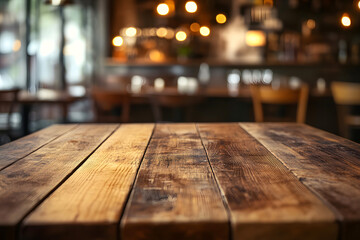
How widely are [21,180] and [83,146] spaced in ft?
1.68

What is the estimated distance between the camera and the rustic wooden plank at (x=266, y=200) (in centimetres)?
76

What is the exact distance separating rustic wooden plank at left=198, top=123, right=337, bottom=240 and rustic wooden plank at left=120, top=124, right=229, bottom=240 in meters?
0.03

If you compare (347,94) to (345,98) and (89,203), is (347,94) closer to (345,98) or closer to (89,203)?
(345,98)

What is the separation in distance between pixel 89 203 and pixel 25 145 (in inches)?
31.1

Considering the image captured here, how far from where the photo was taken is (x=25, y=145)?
1556mm

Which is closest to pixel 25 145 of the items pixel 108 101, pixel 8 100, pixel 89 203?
pixel 89 203

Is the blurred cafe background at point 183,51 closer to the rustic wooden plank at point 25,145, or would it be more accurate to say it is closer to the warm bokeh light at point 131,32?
the warm bokeh light at point 131,32

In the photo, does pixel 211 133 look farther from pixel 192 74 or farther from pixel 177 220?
pixel 192 74

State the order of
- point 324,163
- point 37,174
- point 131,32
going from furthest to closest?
point 131,32 → point 324,163 → point 37,174

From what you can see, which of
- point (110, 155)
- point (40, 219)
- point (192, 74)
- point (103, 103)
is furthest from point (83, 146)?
point (192, 74)

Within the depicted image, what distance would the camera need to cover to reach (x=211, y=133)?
6.30ft

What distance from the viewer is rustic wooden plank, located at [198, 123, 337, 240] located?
2.50 feet

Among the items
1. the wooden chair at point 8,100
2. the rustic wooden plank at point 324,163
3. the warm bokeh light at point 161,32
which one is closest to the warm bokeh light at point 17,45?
the wooden chair at point 8,100

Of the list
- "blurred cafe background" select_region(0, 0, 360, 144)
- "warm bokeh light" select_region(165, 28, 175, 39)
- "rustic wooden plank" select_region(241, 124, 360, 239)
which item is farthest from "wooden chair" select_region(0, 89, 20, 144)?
"warm bokeh light" select_region(165, 28, 175, 39)
